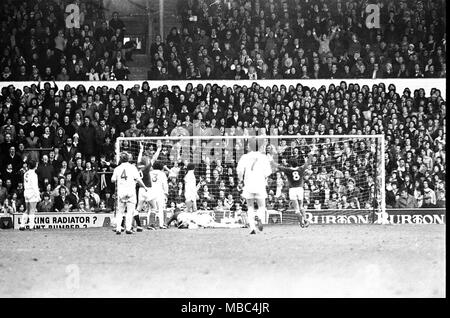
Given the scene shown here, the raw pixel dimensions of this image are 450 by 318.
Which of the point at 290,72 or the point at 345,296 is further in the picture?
the point at 290,72

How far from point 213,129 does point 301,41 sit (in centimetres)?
508

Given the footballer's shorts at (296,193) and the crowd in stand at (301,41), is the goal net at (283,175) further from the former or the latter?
the crowd in stand at (301,41)

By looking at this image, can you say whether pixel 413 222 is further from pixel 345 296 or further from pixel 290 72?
pixel 345 296

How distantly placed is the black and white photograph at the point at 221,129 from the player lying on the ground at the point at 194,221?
0.05 m

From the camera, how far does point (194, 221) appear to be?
22.0 meters

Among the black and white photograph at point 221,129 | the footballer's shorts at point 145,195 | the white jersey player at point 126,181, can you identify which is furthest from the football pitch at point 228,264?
the footballer's shorts at point 145,195

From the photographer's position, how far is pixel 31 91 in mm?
25422

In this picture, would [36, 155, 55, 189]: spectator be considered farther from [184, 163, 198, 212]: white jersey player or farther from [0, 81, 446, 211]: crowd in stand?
[184, 163, 198, 212]: white jersey player

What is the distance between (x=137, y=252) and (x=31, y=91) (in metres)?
11.8

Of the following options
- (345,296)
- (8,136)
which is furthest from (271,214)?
(345,296)

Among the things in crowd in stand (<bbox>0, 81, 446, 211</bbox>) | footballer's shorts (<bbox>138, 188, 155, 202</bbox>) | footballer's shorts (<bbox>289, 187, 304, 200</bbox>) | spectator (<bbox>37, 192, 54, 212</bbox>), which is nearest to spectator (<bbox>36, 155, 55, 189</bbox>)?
crowd in stand (<bbox>0, 81, 446, 211</bbox>)

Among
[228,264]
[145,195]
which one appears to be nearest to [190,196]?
[145,195]

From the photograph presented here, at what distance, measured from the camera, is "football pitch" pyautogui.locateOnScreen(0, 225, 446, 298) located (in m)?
10.3

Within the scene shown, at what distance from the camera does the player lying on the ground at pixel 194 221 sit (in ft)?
71.8
